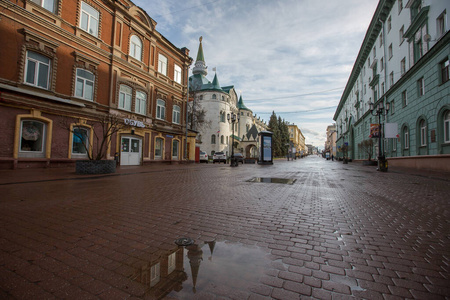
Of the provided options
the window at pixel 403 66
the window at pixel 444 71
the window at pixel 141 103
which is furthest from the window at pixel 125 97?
the window at pixel 403 66

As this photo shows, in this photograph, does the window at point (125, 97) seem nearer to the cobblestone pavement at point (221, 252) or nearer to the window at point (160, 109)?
the window at point (160, 109)

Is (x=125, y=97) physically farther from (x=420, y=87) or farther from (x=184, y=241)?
(x=420, y=87)

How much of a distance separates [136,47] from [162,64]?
11.3 ft

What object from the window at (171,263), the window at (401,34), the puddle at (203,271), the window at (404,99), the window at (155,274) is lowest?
the window at (155,274)

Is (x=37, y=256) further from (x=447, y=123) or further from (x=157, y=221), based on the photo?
(x=447, y=123)

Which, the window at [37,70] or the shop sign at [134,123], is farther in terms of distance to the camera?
the shop sign at [134,123]

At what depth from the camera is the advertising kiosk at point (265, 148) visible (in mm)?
27269

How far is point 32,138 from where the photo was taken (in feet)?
40.0

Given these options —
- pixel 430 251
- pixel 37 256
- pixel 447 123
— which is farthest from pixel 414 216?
pixel 447 123

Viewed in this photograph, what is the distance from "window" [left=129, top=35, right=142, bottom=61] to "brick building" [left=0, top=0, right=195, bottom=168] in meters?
0.08

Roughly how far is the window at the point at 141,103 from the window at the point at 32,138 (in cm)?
738

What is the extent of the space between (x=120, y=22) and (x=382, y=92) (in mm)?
28494

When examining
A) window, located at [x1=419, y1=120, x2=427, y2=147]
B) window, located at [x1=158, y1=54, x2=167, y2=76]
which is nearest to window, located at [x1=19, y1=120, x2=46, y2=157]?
window, located at [x1=158, y1=54, x2=167, y2=76]

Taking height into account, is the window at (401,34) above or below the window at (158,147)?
above
